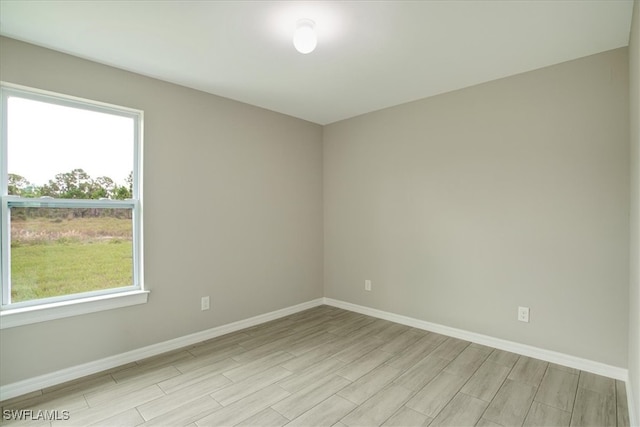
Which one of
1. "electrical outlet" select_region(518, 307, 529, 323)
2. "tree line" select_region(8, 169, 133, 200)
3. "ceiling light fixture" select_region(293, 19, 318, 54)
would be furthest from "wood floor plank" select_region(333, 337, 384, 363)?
"ceiling light fixture" select_region(293, 19, 318, 54)

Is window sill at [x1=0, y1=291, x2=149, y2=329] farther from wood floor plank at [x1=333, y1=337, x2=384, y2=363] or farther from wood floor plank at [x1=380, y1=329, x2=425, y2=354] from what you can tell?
wood floor plank at [x1=380, y1=329, x2=425, y2=354]

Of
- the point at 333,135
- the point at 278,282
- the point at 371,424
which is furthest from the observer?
the point at 333,135

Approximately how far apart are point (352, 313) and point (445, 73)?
284 centimetres

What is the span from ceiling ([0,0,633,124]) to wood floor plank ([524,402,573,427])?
2.48m

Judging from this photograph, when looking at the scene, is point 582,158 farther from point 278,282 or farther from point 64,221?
point 64,221

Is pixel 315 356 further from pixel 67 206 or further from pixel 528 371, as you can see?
pixel 67 206

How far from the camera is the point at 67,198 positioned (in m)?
2.44

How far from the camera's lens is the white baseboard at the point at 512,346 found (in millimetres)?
2387

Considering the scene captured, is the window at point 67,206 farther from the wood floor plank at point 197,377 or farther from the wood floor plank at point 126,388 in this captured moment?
the wood floor plank at point 197,377

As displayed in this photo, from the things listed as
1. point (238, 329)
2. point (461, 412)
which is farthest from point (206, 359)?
point (461, 412)

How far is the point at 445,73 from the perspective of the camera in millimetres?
2750

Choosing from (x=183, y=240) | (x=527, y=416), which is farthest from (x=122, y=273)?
(x=527, y=416)

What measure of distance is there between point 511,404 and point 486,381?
11.0 inches

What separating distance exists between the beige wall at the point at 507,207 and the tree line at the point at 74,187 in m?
2.55
